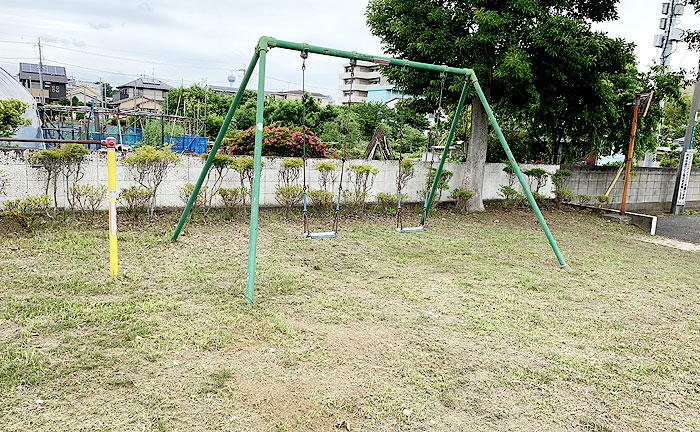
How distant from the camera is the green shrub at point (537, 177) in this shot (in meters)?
11.2

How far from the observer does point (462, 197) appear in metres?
10.2

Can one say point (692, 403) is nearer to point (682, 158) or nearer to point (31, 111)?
point (682, 158)

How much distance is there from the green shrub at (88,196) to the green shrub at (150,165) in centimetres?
54

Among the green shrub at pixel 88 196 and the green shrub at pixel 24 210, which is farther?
the green shrub at pixel 88 196

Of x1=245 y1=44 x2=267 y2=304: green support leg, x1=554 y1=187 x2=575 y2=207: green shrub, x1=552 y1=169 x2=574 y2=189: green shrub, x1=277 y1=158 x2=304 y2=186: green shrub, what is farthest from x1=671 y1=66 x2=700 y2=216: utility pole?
x1=245 y1=44 x2=267 y2=304: green support leg

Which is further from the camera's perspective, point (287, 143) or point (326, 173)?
point (287, 143)

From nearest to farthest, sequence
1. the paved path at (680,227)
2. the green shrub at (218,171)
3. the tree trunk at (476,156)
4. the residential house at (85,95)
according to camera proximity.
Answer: the green shrub at (218,171) → the paved path at (680,227) → the tree trunk at (476,156) → the residential house at (85,95)

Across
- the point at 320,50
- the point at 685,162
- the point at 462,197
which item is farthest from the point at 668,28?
the point at 320,50

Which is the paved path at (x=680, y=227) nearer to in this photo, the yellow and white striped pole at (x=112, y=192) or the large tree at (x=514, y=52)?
the large tree at (x=514, y=52)

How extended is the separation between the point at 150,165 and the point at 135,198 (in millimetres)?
569

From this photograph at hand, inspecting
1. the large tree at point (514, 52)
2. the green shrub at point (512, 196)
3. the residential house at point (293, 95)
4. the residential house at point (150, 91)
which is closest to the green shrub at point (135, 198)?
the large tree at point (514, 52)

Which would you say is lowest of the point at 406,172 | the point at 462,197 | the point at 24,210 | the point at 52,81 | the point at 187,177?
the point at 24,210

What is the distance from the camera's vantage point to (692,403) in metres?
2.99

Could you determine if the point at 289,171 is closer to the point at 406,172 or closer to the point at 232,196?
the point at 232,196
